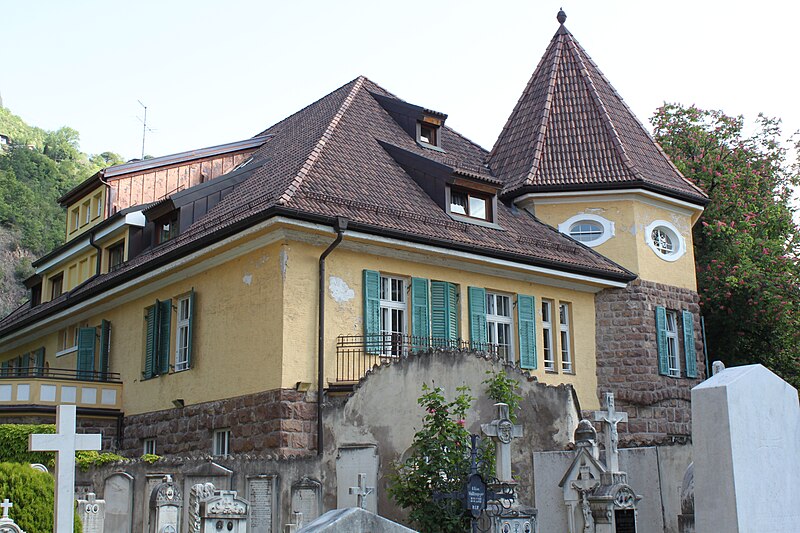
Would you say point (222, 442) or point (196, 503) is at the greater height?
point (222, 442)

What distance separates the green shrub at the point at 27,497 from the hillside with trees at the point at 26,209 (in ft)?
187

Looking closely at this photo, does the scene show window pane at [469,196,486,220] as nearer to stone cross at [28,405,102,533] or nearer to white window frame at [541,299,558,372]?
white window frame at [541,299,558,372]

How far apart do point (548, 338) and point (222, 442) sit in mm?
7599

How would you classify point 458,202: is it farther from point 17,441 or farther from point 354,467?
point 17,441

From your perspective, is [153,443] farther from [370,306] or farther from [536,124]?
[536,124]

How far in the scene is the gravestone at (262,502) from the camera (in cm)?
1417

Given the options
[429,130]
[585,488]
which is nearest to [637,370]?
[585,488]

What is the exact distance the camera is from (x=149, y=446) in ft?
68.5

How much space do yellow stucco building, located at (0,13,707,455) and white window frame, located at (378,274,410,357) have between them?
5 cm

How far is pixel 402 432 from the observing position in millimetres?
16266

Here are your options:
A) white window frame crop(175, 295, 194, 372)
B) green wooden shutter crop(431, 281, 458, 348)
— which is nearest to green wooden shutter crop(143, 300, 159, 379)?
white window frame crop(175, 295, 194, 372)

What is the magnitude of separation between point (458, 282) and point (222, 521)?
10.5m

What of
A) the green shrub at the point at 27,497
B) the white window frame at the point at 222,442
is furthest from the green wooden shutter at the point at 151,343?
the green shrub at the point at 27,497

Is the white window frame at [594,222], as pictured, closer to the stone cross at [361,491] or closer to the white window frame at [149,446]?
the white window frame at [149,446]
